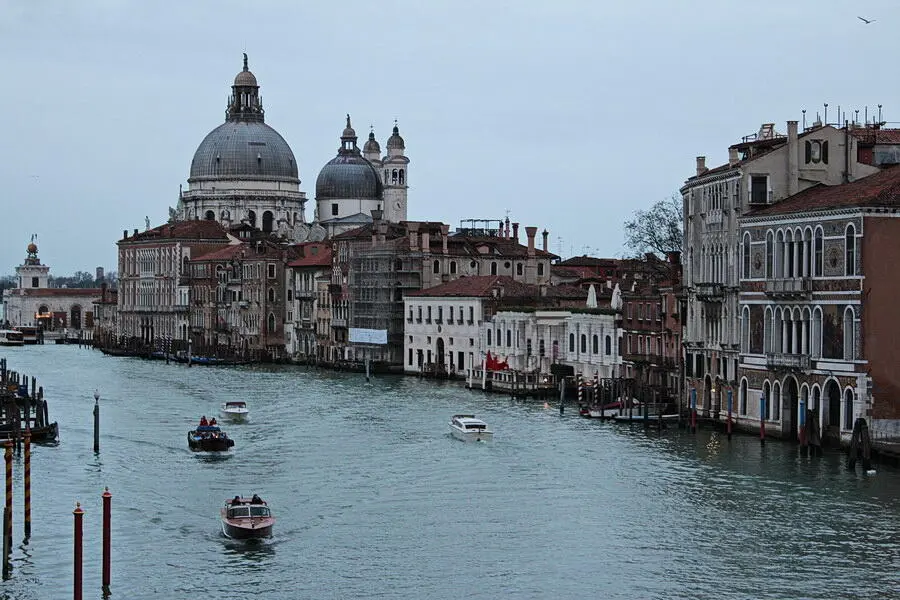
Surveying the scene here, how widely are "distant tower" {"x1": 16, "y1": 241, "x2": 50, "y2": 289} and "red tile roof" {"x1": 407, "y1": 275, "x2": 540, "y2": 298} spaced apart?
86140 millimetres

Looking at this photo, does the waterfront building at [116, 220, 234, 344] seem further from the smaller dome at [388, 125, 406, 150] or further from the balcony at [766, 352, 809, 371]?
the balcony at [766, 352, 809, 371]

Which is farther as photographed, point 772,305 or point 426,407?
point 426,407

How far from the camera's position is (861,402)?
35.2m

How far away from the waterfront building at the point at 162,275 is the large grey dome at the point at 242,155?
911 cm

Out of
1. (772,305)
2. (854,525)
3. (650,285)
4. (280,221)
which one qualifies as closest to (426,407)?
(650,285)

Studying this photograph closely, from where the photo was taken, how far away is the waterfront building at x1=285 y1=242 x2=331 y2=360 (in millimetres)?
79688

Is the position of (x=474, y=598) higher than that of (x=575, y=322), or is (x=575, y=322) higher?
(x=575, y=322)

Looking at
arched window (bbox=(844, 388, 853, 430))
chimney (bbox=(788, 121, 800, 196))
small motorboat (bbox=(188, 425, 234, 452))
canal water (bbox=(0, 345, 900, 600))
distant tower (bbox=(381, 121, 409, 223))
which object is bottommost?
canal water (bbox=(0, 345, 900, 600))

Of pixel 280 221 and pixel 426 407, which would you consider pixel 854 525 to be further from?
pixel 280 221

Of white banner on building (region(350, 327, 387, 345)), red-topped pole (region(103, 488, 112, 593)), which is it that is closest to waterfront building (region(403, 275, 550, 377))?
white banner on building (region(350, 327, 387, 345))

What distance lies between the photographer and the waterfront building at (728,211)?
40.6 metres

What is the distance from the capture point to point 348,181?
116 metres

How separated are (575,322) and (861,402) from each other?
838 inches

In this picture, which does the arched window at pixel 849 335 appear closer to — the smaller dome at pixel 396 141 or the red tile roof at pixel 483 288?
the red tile roof at pixel 483 288
